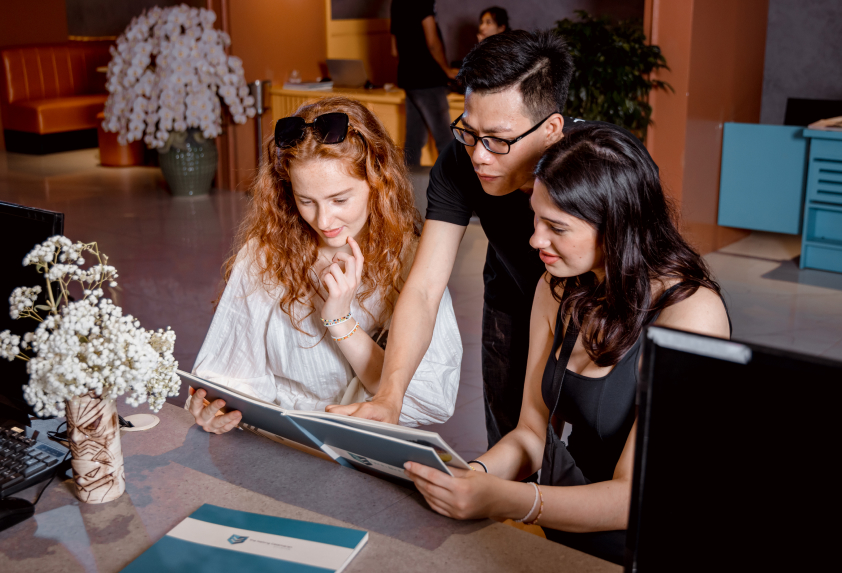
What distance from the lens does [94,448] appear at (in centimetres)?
120

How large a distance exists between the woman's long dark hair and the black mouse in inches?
37.8

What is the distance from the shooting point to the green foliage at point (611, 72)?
458 centimetres

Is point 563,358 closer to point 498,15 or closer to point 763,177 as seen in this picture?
point 763,177

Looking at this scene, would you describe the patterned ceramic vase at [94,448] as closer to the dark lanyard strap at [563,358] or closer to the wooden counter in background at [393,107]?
the dark lanyard strap at [563,358]

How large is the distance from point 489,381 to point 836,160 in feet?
11.7

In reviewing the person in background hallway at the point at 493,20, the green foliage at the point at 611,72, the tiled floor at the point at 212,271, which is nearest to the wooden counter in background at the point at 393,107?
the person in background hallway at the point at 493,20

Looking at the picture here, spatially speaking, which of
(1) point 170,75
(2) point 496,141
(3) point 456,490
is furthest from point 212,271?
(3) point 456,490

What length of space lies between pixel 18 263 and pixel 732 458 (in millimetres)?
1183

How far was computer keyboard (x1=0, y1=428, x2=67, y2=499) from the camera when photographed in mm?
1223

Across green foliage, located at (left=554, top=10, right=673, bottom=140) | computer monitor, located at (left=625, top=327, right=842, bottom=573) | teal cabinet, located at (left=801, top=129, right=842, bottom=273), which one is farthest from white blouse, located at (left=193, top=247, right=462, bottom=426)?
teal cabinet, located at (left=801, top=129, right=842, bottom=273)

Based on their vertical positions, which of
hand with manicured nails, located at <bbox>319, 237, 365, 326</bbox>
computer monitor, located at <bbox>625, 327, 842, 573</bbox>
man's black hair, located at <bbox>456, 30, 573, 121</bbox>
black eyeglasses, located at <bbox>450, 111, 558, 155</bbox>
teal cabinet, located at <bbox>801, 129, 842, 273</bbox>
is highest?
man's black hair, located at <bbox>456, 30, 573, 121</bbox>

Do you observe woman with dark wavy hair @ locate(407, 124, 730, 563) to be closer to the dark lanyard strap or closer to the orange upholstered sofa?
the dark lanyard strap

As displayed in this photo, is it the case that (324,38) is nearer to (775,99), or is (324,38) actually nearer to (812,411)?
(775,99)

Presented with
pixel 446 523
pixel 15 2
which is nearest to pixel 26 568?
pixel 446 523
